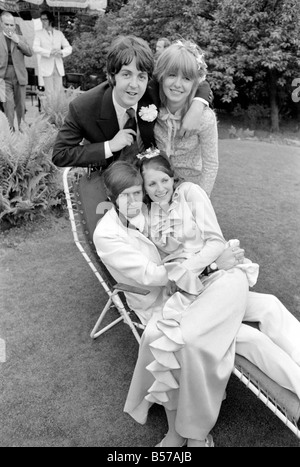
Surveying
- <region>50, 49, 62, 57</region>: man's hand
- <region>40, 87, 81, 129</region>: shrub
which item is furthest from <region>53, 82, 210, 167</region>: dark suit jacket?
<region>50, 49, 62, 57</region>: man's hand

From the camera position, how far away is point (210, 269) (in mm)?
2592

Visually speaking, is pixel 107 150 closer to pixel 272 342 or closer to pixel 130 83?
pixel 130 83

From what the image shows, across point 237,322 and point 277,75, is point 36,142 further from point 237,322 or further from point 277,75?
point 277,75

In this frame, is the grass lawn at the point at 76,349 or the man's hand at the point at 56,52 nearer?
the grass lawn at the point at 76,349

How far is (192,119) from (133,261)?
1023 millimetres

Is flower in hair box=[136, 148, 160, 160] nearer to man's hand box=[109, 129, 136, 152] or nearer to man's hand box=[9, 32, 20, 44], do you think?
man's hand box=[109, 129, 136, 152]

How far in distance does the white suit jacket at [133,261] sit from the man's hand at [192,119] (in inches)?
28.7

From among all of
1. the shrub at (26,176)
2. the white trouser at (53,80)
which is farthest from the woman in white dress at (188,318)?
the white trouser at (53,80)

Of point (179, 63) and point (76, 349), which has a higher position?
point (179, 63)

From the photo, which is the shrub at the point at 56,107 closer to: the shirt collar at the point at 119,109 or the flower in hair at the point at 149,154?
the shirt collar at the point at 119,109

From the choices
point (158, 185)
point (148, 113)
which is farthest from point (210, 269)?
point (148, 113)

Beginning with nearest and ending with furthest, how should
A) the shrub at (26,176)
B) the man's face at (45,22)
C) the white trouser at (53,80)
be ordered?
the shrub at (26,176) → the man's face at (45,22) → the white trouser at (53,80)

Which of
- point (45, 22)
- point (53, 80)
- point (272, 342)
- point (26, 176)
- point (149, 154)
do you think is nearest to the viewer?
point (272, 342)

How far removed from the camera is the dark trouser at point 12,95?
7.00 m
